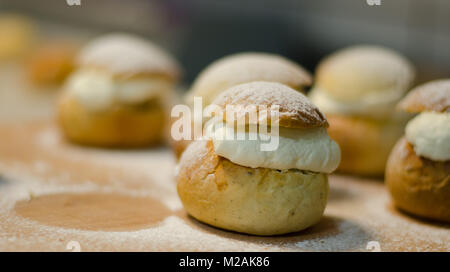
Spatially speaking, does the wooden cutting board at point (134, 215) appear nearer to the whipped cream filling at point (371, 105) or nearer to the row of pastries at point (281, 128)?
the row of pastries at point (281, 128)

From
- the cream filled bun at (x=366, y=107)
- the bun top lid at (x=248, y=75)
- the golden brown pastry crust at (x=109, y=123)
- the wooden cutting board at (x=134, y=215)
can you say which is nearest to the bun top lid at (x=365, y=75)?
the cream filled bun at (x=366, y=107)

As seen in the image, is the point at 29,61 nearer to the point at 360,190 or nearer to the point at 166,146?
the point at 166,146

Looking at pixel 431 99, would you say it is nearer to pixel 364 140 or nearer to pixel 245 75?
pixel 364 140

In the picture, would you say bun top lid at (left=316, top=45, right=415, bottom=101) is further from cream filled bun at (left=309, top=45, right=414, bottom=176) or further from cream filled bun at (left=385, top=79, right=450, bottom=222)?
cream filled bun at (left=385, top=79, right=450, bottom=222)

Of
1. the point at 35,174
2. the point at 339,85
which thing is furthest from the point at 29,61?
the point at 339,85

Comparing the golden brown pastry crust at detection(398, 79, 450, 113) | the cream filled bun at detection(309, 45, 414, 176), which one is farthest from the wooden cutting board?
the golden brown pastry crust at detection(398, 79, 450, 113)

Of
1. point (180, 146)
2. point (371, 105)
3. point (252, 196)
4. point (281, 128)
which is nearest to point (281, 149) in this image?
point (281, 128)
